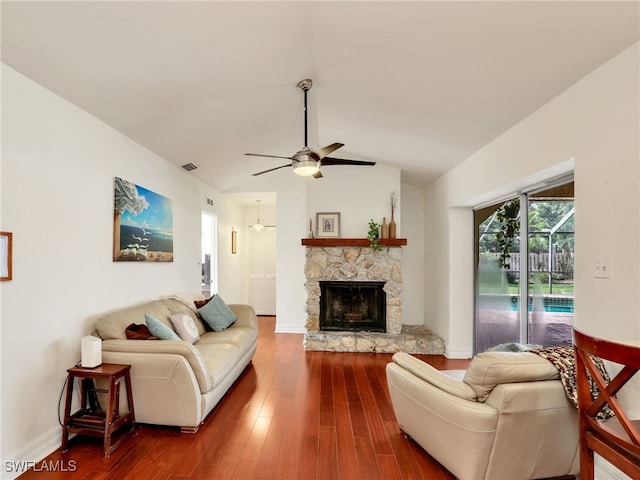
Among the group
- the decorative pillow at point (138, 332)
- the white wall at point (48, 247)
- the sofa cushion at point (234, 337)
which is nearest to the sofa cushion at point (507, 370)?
the sofa cushion at point (234, 337)

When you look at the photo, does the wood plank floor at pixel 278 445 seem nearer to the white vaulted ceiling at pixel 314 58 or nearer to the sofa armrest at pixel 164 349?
the sofa armrest at pixel 164 349

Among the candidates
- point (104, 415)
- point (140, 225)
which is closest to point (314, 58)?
point (140, 225)

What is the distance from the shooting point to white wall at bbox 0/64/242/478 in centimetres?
195

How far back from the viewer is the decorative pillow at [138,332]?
2574 millimetres

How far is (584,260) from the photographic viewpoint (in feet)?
6.59

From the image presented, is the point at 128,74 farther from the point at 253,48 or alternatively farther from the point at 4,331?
the point at 4,331

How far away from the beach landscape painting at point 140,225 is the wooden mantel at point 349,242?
79.9 inches

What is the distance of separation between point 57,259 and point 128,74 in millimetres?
1434

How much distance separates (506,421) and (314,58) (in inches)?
110

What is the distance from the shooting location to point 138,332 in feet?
8.58

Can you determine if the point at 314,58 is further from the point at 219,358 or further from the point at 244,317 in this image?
the point at 244,317

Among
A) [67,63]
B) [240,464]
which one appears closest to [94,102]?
[67,63]

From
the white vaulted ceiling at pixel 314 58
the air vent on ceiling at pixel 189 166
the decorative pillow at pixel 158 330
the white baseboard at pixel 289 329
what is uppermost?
the white vaulted ceiling at pixel 314 58

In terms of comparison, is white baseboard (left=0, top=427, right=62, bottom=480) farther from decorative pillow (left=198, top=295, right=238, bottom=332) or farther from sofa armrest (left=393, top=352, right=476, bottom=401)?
sofa armrest (left=393, top=352, right=476, bottom=401)
